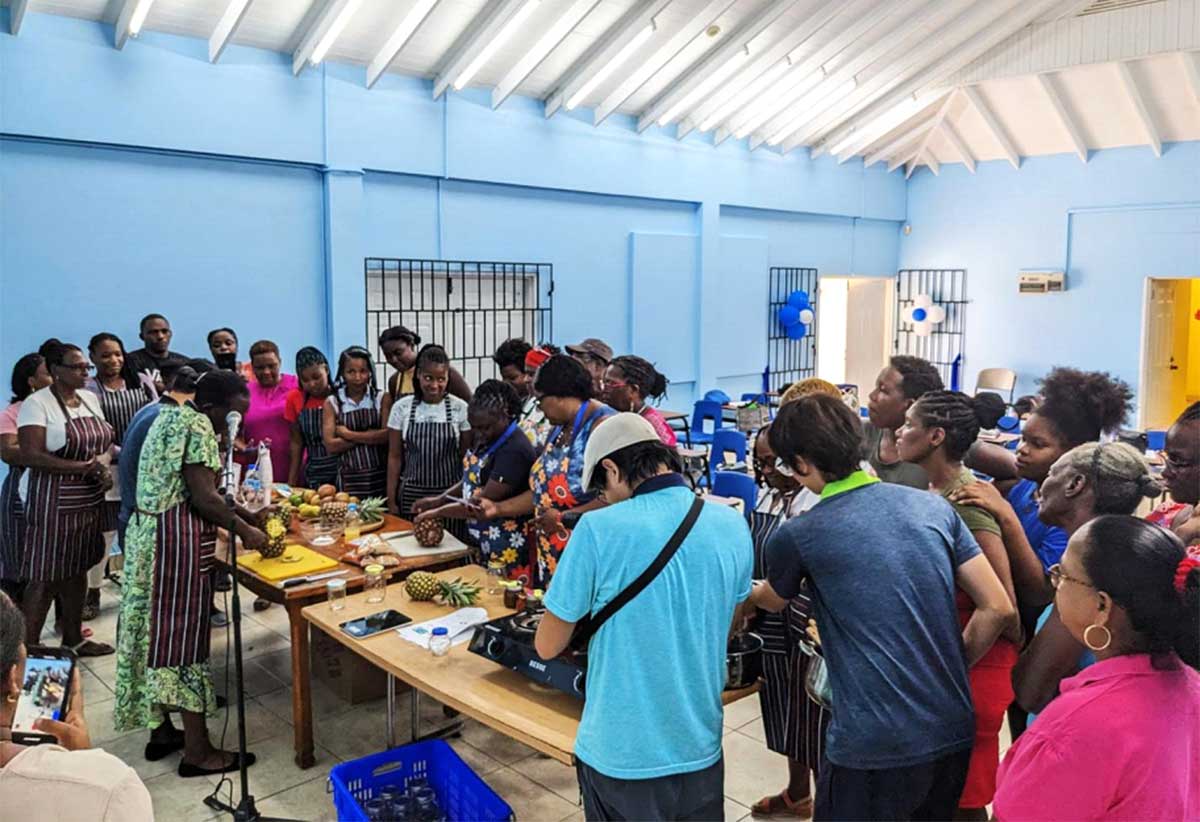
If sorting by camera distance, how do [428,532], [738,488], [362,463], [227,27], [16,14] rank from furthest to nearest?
[227,27] < [16,14] < [738,488] < [362,463] < [428,532]

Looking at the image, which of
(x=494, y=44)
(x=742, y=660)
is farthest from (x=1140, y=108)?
(x=742, y=660)

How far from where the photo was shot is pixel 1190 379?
525 inches

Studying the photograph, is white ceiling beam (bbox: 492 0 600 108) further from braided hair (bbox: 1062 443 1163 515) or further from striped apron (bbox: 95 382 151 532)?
braided hair (bbox: 1062 443 1163 515)

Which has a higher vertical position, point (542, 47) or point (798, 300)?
point (542, 47)

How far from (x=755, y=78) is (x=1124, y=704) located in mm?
8402

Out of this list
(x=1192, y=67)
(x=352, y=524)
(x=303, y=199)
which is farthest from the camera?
(x=1192, y=67)

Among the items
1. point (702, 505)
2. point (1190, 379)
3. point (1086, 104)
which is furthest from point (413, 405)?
point (1190, 379)

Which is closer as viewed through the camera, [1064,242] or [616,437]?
[616,437]

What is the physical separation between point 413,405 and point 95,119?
3446 millimetres

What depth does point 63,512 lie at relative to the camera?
436 centimetres

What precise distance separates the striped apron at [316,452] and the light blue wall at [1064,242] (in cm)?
1005

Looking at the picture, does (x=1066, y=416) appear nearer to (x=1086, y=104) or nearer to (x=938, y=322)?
(x=1086, y=104)

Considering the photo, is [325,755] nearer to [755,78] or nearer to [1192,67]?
[755,78]

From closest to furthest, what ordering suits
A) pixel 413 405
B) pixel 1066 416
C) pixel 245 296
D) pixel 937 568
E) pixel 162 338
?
1. pixel 937 568
2. pixel 1066 416
3. pixel 413 405
4. pixel 162 338
5. pixel 245 296
